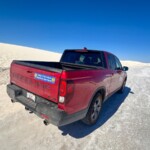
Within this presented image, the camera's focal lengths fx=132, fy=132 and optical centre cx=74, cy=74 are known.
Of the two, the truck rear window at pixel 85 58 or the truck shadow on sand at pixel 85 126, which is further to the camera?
the truck rear window at pixel 85 58

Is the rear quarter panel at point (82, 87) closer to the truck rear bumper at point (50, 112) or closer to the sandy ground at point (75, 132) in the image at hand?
the truck rear bumper at point (50, 112)

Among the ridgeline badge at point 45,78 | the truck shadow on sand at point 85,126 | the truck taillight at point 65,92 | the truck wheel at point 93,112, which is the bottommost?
the truck shadow on sand at point 85,126

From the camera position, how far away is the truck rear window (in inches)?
169

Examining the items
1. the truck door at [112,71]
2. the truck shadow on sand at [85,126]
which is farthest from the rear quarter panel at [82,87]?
the truck door at [112,71]

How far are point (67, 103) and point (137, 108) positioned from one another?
149 inches

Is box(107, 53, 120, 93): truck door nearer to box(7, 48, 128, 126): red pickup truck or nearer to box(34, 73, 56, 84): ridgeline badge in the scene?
box(7, 48, 128, 126): red pickup truck

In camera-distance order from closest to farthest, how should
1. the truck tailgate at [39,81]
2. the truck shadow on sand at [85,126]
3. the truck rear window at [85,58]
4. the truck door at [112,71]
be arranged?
the truck tailgate at [39,81] < the truck shadow on sand at [85,126] < the truck rear window at [85,58] < the truck door at [112,71]

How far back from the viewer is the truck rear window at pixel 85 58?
4.29 metres

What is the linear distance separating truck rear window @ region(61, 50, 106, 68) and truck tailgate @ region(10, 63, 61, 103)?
1995 millimetres

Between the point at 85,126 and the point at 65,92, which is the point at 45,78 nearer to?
the point at 65,92

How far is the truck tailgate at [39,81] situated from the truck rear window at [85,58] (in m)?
1.99

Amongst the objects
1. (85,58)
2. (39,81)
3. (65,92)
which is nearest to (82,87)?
(65,92)

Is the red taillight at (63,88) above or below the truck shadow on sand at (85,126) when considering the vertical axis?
above

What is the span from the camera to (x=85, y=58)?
4.58 m
